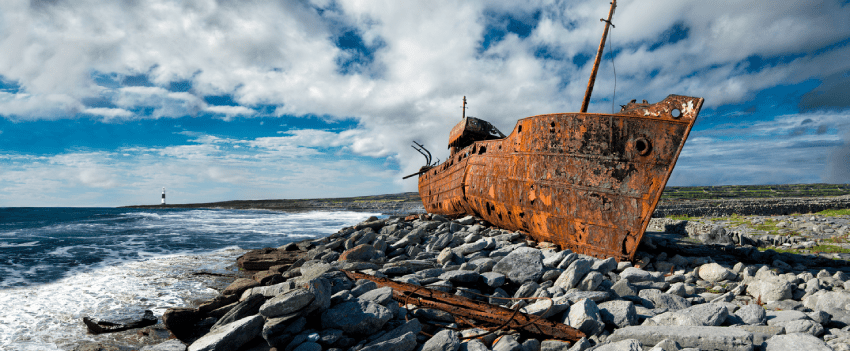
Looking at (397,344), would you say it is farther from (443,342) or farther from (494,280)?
(494,280)

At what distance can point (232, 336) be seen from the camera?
11.5 ft

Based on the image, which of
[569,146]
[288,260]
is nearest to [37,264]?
[288,260]

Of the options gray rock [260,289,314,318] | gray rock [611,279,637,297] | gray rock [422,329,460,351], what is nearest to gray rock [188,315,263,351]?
gray rock [260,289,314,318]

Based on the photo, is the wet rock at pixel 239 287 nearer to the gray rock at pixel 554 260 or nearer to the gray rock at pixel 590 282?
the gray rock at pixel 554 260

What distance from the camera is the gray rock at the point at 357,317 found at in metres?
3.67

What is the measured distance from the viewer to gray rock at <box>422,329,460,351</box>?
3.39 metres

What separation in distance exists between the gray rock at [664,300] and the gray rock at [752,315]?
0.57 metres

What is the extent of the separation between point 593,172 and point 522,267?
249 centimetres

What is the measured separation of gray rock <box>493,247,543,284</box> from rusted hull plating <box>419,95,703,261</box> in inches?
74.0

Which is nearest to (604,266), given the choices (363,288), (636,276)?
(636,276)

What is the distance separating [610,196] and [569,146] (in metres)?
1.14

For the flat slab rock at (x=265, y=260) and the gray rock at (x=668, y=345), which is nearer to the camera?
the gray rock at (x=668, y=345)

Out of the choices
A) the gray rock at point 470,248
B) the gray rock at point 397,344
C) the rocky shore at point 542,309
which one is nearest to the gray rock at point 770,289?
the rocky shore at point 542,309

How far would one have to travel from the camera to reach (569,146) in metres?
6.88
